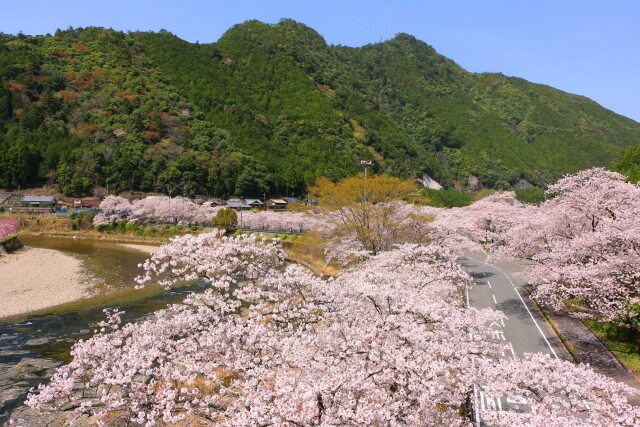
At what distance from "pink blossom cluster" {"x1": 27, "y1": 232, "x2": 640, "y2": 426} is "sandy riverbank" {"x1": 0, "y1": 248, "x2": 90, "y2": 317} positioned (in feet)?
63.8

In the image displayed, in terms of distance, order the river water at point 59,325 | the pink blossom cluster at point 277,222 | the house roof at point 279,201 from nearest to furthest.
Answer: the river water at point 59,325 < the pink blossom cluster at point 277,222 < the house roof at point 279,201

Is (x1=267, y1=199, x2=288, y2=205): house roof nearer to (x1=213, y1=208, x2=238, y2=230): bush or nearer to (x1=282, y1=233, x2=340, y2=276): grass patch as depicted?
(x1=213, y1=208, x2=238, y2=230): bush

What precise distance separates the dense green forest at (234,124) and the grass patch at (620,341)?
72646 millimetres

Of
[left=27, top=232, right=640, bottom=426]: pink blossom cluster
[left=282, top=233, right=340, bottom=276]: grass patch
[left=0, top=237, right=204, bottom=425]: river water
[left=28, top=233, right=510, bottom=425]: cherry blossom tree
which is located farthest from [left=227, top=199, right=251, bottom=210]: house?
[left=28, top=233, right=510, bottom=425]: cherry blossom tree

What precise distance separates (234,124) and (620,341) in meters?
105

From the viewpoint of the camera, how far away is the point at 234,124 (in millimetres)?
112188

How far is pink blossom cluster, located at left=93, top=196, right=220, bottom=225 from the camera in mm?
63219

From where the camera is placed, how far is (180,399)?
332 inches

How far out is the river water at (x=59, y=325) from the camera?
16.5 m

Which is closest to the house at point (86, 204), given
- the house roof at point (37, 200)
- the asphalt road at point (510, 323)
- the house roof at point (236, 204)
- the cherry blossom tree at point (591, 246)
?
the house roof at point (37, 200)

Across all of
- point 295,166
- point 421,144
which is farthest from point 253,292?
point 421,144

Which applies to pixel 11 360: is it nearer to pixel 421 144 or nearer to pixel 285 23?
pixel 421 144

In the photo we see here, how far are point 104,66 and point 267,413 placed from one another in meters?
134

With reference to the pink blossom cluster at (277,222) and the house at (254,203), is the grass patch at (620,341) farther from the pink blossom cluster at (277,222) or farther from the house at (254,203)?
the house at (254,203)
